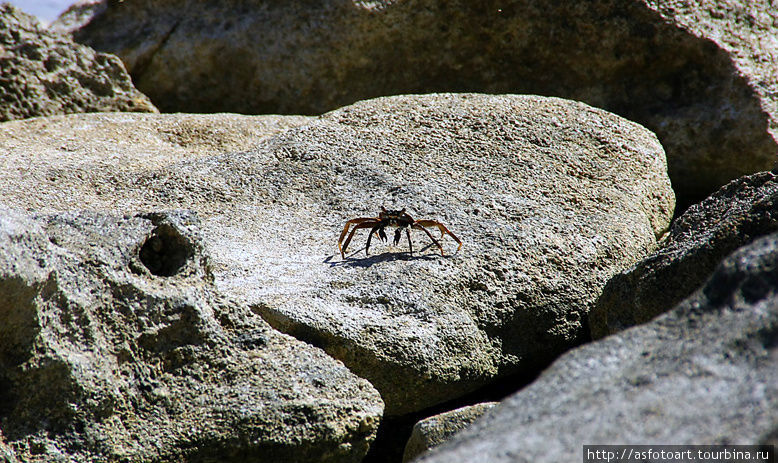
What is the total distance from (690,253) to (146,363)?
1.90 metres

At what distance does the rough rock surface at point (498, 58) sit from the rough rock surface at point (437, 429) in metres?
3.04

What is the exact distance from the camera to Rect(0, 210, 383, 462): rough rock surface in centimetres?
232

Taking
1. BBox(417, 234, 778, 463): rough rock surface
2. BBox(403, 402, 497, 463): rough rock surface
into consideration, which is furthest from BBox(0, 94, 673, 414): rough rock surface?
BBox(417, 234, 778, 463): rough rock surface

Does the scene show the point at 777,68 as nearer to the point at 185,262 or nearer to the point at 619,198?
the point at 619,198

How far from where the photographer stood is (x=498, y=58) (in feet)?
18.1

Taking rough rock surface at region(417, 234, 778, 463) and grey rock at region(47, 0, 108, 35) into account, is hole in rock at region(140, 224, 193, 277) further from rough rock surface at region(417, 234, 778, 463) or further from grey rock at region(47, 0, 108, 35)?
grey rock at region(47, 0, 108, 35)

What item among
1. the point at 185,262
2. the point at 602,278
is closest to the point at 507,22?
the point at 602,278

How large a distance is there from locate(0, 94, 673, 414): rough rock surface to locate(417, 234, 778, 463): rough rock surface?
125 cm

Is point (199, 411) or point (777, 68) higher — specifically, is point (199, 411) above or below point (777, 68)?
below

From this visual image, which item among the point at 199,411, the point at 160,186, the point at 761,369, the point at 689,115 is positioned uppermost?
the point at 689,115

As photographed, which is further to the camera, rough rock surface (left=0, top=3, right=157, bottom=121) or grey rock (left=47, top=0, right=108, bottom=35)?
grey rock (left=47, top=0, right=108, bottom=35)

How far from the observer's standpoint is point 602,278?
3.65 metres

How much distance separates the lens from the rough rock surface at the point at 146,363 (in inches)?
91.4

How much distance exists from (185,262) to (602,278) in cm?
188
